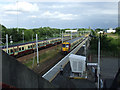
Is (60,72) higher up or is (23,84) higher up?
(23,84)

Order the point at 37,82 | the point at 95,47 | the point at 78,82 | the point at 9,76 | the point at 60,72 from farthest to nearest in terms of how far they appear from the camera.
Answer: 1. the point at 95,47
2. the point at 60,72
3. the point at 78,82
4. the point at 37,82
5. the point at 9,76

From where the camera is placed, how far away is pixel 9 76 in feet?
4.91

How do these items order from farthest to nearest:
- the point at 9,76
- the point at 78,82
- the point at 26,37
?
the point at 26,37
the point at 78,82
the point at 9,76

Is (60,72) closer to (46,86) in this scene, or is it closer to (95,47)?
(46,86)

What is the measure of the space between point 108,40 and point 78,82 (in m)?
12.7

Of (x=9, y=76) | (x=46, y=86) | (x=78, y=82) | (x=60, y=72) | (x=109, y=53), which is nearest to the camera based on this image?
(x=9, y=76)

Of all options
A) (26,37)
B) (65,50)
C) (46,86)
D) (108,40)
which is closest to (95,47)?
(108,40)

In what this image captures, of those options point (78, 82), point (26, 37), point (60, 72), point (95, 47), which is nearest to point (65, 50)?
point (95, 47)

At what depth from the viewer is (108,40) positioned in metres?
20.5

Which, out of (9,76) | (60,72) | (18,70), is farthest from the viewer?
(60,72)

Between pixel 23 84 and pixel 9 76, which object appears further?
pixel 23 84

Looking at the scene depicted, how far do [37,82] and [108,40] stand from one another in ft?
65.0

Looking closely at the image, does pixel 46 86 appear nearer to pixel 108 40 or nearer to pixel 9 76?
pixel 9 76

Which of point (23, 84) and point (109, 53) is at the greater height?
point (23, 84)
